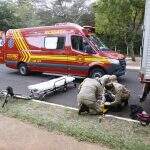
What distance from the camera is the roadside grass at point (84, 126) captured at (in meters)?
9.23

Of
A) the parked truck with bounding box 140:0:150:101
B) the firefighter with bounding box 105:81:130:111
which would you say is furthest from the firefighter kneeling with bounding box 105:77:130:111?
the parked truck with bounding box 140:0:150:101

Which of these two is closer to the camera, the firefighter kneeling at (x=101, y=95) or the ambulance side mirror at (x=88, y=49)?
the firefighter kneeling at (x=101, y=95)

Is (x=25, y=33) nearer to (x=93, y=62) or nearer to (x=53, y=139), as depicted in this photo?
(x=93, y=62)

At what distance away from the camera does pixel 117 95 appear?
12117mm

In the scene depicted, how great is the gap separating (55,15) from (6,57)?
2802 centimetres

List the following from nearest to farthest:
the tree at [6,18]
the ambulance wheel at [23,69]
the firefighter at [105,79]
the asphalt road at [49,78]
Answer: the firefighter at [105,79] → the asphalt road at [49,78] → the ambulance wheel at [23,69] → the tree at [6,18]

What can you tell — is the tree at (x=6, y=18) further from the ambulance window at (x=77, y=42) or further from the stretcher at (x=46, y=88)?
the stretcher at (x=46, y=88)

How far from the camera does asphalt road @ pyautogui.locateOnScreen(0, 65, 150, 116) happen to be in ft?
45.5

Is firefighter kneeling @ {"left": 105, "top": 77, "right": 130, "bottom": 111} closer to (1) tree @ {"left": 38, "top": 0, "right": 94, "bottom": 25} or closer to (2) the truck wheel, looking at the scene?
(2) the truck wheel

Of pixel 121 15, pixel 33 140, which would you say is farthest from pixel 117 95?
pixel 121 15

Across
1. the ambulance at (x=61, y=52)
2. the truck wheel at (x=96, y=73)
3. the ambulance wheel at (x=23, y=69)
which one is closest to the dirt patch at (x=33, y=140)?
Answer: the truck wheel at (x=96, y=73)

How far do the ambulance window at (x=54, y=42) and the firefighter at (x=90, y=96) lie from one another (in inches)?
240

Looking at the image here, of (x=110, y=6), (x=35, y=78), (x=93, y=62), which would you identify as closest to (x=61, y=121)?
(x=93, y=62)

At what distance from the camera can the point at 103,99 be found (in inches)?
465
